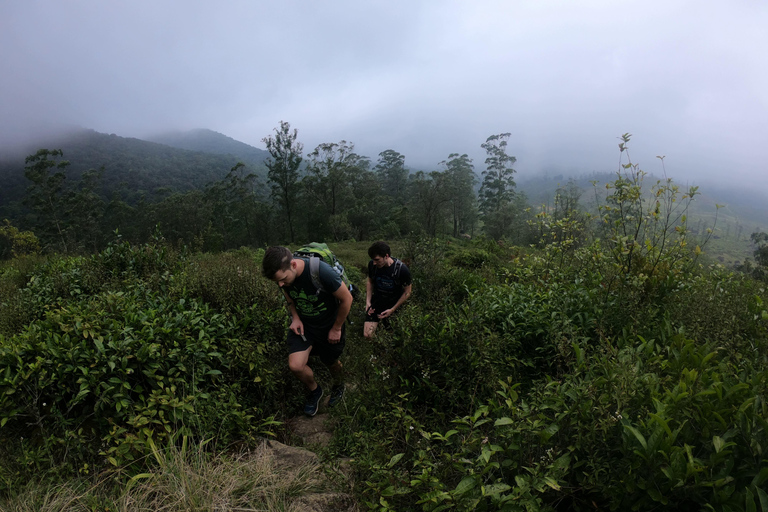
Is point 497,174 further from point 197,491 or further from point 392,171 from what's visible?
point 197,491

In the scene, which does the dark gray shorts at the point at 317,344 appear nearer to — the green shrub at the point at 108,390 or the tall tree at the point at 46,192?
the green shrub at the point at 108,390

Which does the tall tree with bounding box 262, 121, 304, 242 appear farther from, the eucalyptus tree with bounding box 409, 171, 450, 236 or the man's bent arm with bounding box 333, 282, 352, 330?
the man's bent arm with bounding box 333, 282, 352, 330

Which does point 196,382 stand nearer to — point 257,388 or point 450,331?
point 257,388

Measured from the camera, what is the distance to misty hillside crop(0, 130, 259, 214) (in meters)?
69.9

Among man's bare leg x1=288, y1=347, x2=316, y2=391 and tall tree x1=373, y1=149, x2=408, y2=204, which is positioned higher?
tall tree x1=373, y1=149, x2=408, y2=204

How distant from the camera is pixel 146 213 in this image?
41.0 metres

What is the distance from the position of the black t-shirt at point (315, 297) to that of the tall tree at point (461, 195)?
3441 cm

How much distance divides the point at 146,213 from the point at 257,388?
46740 mm

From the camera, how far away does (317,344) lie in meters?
3.51

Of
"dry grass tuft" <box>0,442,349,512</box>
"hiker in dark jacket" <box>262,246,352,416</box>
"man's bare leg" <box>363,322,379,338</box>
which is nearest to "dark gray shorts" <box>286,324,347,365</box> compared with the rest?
"hiker in dark jacket" <box>262,246,352,416</box>

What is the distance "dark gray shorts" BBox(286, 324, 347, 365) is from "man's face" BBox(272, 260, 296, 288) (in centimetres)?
58

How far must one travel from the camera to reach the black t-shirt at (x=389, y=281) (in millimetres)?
4094

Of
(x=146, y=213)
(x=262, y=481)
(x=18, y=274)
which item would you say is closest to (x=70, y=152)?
(x=146, y=213)

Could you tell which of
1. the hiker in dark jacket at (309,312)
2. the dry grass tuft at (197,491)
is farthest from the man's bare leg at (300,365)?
the dry grass tuft at (197,491)
